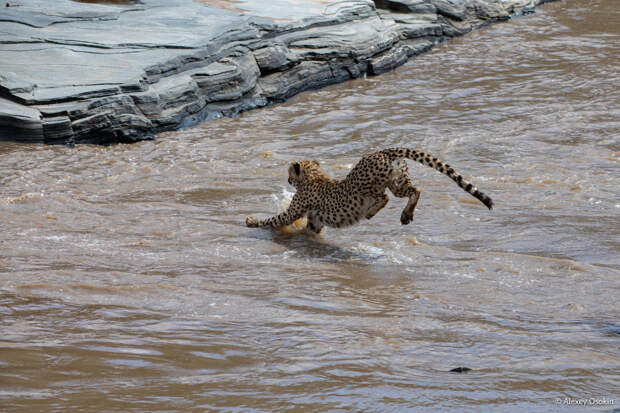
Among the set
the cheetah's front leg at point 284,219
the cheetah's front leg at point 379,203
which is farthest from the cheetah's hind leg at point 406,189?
the cheetah's front leg at point 284,219

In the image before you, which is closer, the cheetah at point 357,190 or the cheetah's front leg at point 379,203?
the cheetah at point 357,190

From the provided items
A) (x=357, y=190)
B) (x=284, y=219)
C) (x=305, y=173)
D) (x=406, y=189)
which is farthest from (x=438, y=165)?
(x=284, y=219)

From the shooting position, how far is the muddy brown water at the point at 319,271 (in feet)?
14.0

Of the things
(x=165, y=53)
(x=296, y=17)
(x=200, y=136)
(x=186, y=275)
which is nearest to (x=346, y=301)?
(x=186, y=275)

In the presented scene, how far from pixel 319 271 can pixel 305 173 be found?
1.35 metres

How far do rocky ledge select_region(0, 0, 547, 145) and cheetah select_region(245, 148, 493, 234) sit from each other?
15.0 feet

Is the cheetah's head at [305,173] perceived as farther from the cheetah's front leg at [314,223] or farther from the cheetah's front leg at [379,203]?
the cheetah's front leg at [379,203]

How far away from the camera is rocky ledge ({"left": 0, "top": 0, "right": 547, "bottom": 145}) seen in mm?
11242

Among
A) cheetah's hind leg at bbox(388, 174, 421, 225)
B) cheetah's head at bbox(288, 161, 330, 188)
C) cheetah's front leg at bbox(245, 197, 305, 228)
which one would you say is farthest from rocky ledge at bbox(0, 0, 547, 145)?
cheetah's hind leg at bbox(388, 174, 421, 225)

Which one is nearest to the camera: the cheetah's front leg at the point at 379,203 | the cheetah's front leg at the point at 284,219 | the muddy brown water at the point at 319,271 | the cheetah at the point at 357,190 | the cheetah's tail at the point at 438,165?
the muddy brown water at the point at 319,271

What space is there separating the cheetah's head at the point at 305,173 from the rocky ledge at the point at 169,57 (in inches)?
175

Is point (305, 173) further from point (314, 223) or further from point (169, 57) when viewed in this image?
point (169, 57)

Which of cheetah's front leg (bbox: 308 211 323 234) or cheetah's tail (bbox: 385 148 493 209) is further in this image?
cheetah's front leg (bbox: 308 211 323 234)

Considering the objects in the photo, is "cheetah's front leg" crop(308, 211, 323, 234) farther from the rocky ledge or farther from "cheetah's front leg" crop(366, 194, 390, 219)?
the rocky ledge
